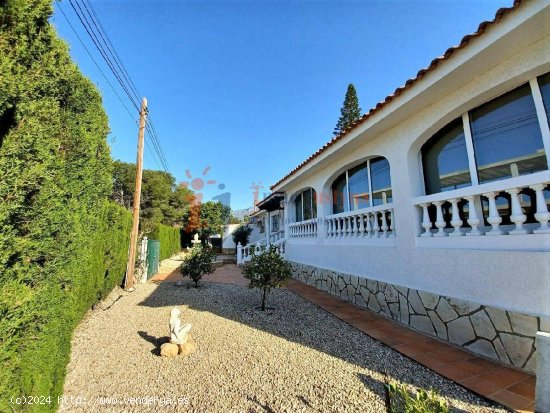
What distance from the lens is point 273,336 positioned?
4914mm

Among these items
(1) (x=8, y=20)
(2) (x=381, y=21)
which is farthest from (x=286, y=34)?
(1) (x=8, y=20)

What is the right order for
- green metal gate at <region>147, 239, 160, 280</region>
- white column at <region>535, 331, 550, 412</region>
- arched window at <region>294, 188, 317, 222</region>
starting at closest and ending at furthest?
white column at <region>535, 331, 550, 412</region>, arched window at <region>294, 188, 317, 222</region>, green metal gate at <region>147, 239, 160, 280</region>

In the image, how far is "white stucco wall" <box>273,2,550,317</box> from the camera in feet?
10.8

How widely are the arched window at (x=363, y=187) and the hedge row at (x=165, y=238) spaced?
49.3 feet

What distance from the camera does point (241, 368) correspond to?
3705mm

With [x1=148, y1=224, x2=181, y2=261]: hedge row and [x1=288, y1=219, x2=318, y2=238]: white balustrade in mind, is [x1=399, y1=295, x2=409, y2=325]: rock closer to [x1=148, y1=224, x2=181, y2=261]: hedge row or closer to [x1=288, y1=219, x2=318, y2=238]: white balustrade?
[x1=288, y1=219, x2=318, y2=238]: white balustrade

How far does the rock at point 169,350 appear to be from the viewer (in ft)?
13.6

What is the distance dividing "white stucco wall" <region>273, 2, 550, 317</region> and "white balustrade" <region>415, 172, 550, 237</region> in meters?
0.17

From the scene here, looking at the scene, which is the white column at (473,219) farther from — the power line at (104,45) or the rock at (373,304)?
the power line at (104,45)

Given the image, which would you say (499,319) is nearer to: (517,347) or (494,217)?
(517,347)

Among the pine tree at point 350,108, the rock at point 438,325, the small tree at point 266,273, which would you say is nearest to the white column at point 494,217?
the rock at point 438,325

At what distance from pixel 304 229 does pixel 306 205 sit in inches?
58.5

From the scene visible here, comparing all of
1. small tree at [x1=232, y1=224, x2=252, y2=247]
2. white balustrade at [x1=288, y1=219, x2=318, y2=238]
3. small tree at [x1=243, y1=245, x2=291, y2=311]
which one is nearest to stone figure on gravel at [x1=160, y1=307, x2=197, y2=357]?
small tree at [x1=243, y1=245, x2=291, y2=311]

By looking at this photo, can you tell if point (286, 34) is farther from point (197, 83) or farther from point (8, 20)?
point (8, 20)
